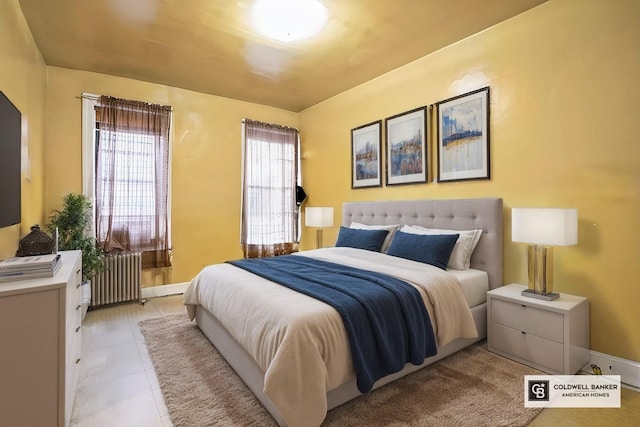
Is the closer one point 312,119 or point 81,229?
point 81,229

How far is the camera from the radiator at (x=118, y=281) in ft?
12.0

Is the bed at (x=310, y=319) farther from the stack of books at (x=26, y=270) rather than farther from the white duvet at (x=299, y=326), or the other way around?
the stack of books at (x=26, y=270)

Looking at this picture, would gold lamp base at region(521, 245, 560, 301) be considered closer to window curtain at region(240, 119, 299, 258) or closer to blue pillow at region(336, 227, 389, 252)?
blue pillow at region(336, 227, 389, 252)

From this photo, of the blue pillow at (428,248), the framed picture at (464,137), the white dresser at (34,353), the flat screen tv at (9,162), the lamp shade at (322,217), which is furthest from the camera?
the lamp shade at (322,217)

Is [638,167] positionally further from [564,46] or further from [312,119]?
[312,119]

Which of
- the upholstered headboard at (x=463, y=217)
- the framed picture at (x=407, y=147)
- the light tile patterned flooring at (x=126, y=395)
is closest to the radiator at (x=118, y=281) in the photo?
the light tile patterned flooring at (x=126, y=395)

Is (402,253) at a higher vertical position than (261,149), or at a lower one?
lower

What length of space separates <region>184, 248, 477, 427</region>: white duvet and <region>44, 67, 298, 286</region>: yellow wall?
189 centimetres

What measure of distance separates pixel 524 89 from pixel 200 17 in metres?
2.84

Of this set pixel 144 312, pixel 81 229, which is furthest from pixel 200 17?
pixel 144 312

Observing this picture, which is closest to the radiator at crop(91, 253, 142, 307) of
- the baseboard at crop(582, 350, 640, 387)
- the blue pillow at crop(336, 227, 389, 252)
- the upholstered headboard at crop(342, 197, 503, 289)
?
the blue pillow at crop(336, 227, 389, 252)

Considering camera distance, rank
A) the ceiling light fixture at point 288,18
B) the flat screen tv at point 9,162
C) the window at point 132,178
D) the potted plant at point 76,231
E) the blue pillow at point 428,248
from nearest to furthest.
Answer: the flat screen tv at point 9,162 → the ceiling light fixture at point 288,18 → the blue pillow at point 428,248 → the potted plant at point 76,231 → the window at point 132,178

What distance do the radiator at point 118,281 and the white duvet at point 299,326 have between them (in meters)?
1.64

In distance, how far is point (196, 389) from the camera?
205 cm
